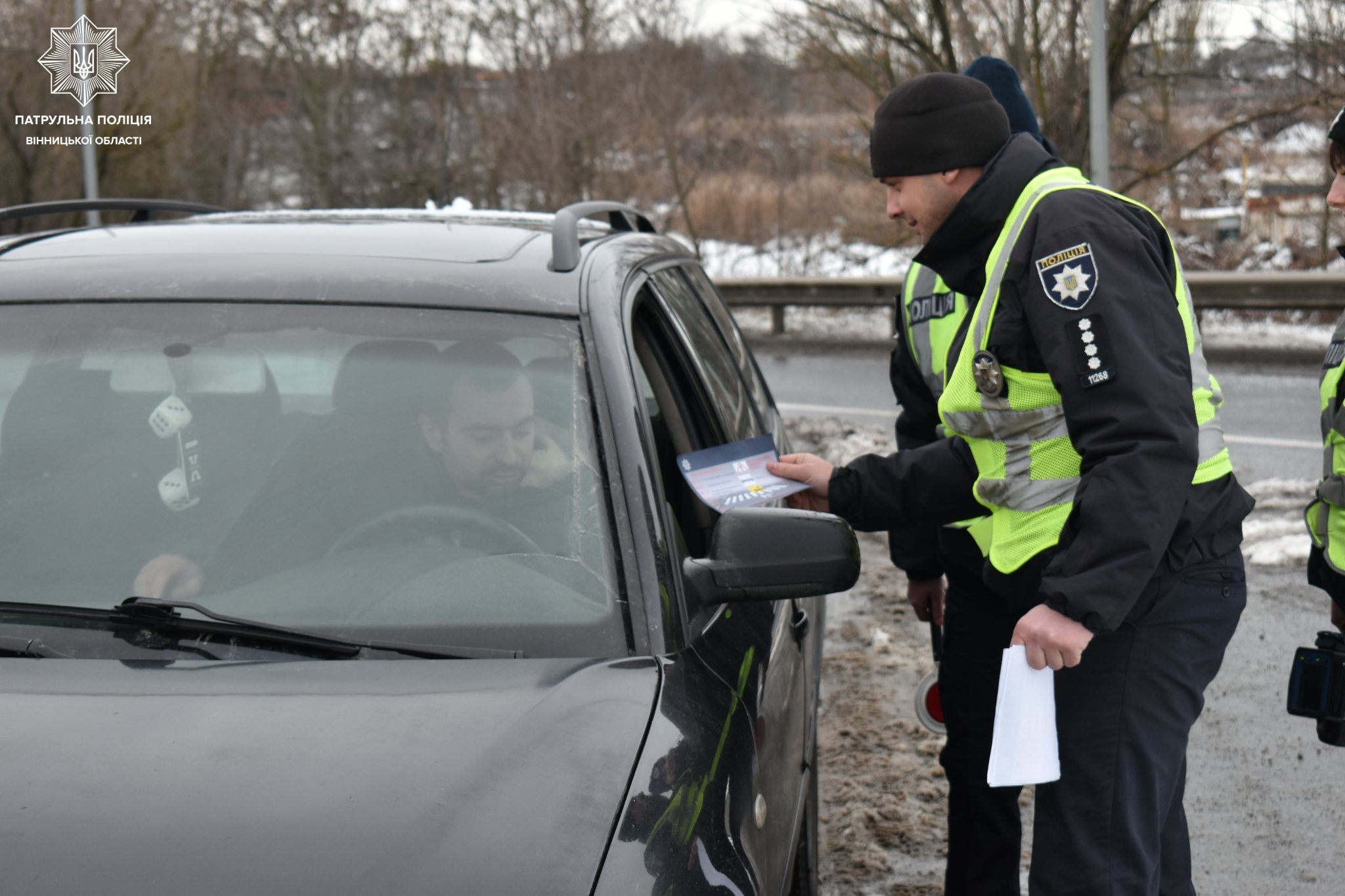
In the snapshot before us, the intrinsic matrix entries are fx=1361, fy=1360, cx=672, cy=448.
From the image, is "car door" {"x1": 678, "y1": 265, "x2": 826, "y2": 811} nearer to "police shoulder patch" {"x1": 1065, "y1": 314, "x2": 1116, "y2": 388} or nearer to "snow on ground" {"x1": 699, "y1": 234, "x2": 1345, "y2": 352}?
"police shoulder patch" {"x1": 1065, "y1": 314, "x2": 1116, "y2": 388}

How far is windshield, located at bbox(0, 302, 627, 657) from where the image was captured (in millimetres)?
2104

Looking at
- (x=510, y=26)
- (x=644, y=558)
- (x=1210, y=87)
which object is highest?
(x=510, y=26)

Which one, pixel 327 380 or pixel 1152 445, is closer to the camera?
pixel 1152 445

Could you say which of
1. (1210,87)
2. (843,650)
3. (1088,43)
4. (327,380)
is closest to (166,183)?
(1088,43)

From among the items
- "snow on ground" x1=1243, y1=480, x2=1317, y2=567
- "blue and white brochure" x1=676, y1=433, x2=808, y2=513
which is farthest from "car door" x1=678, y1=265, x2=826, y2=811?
"snow on ground" x1=1243, y1=480, x2=1317, y2=567

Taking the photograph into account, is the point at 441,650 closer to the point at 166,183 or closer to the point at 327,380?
the point at 327,380

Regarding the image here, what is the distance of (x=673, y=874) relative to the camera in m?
1.59

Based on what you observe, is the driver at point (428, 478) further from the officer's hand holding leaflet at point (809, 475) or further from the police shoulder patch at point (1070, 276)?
the police shoulder patch at point (1070, 276)

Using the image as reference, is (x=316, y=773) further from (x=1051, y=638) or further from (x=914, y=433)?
(x=914, y=433)

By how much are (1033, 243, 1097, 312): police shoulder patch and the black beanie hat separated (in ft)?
1.25

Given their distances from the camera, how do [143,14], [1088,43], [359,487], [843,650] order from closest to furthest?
[359,487], [843,650], [1088,43], [143,14]

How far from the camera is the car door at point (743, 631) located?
209cm

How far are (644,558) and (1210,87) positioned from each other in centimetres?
1587

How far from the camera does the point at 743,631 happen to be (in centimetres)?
232
